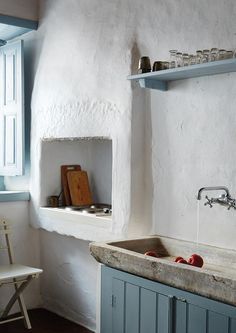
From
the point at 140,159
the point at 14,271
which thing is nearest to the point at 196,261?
the point at 140,159

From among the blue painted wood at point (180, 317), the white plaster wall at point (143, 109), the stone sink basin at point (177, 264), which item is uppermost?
the white plaster wall at point (143, 109)

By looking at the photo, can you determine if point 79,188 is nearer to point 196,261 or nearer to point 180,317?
point 196,261

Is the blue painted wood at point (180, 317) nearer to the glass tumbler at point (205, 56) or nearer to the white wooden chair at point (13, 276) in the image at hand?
the glass tumbler at point (205, 56)

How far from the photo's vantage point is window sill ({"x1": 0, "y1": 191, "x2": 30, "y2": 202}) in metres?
4.59

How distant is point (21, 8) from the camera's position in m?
4.63

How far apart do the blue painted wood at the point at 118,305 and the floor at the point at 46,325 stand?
3.99ft

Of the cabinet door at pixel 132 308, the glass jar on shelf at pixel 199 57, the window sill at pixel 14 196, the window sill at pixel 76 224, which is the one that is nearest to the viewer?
the cabinet door at pixel 132 308

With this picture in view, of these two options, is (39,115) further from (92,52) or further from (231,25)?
(231,25)

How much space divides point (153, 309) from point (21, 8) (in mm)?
3128

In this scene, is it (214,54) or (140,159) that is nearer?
(214,54)

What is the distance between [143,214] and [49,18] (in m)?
2.13

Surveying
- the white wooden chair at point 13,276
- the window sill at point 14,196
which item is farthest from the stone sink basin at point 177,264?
the window sill at point 14,196

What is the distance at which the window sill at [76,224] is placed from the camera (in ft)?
12.8

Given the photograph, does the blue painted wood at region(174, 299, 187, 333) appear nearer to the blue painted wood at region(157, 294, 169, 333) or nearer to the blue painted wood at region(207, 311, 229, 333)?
the blue painted wood at region(157, 294, 169, 333)
